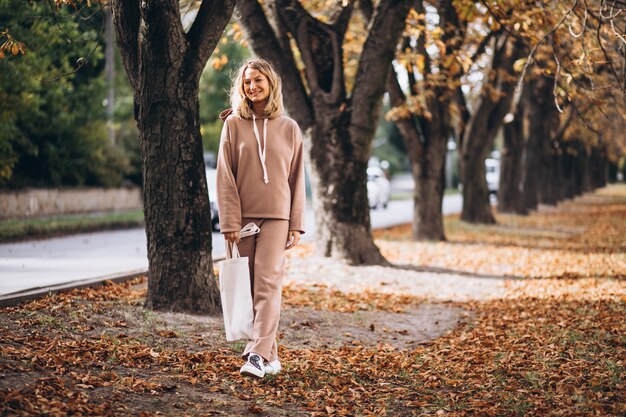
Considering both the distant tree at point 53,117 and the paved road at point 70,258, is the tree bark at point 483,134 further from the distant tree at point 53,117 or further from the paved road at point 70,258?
the distant tree at point 53,117

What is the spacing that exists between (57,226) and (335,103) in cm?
884

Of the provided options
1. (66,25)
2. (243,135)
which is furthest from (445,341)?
(66,25)

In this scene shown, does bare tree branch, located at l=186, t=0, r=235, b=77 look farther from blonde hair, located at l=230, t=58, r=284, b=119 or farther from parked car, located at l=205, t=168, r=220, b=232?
parked car, located at l=205, t=168, r=220, b=232

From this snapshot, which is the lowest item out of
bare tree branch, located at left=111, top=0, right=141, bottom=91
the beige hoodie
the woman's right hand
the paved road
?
the paved road

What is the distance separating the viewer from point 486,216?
22203 millimetres

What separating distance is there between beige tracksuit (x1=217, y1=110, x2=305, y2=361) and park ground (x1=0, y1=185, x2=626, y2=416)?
23.2 inches

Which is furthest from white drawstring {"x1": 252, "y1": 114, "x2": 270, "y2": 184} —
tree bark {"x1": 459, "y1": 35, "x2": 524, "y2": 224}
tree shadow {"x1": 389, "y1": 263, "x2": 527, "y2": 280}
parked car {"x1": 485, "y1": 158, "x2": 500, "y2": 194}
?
parked car {"x1": 485, "y1": 158, "x2": 500, "y2": 194}

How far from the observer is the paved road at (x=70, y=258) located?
33.2 feet

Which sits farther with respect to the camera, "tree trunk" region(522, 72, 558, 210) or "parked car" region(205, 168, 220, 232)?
"tree trunk" region(522, 72, 558, 210)

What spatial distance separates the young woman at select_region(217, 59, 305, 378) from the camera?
5340 mm

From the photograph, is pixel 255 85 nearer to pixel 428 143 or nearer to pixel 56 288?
pixel 56 288

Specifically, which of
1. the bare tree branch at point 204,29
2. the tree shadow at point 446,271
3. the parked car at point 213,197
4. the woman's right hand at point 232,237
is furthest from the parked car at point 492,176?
the woman's right hand at point 232,237

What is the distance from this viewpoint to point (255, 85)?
5383 millimetres

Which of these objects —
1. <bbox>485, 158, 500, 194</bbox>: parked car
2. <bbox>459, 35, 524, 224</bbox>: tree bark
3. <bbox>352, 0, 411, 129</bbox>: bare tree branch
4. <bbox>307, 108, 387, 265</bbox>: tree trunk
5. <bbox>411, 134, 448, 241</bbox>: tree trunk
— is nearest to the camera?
<bbox>352, 0, 411, 129</bbox>: bare tree branch
